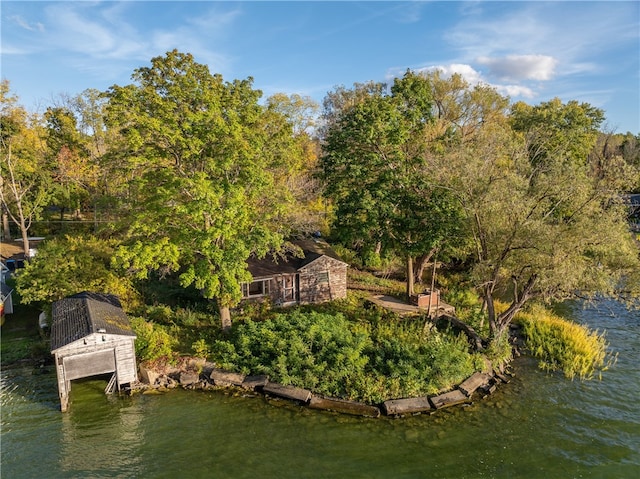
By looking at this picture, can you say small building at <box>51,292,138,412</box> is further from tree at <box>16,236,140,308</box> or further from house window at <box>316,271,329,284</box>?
house window at <box>316,271,329,284</box>

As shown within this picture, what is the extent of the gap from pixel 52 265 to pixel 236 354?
12067mm

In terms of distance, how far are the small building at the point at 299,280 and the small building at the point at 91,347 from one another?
861 cm

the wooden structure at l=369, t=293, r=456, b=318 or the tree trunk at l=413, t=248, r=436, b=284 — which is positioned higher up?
the tree trunk at l=413, t=248, r=436, b=284

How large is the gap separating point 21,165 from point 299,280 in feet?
94.9

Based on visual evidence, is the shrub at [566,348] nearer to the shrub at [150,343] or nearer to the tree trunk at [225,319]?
the tree trunk at [225,319]

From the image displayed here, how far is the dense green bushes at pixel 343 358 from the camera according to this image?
16688 mm

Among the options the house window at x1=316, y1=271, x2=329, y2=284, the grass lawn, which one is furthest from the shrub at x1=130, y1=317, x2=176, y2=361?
the house window at x1=316, y1=271, x2=329, y2=284

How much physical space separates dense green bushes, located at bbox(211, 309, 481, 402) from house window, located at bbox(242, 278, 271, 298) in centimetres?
504

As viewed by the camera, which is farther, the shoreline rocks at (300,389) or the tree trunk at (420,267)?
the tree trunk at (420,267)

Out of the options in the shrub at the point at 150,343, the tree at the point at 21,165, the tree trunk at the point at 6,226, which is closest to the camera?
the shrub at the point at 150,343

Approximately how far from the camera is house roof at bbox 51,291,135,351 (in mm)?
15867

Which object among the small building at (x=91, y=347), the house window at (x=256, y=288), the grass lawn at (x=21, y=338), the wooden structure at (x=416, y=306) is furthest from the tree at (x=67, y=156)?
the wooden structure at (x=416, y=306)

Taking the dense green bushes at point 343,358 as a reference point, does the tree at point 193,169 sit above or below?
above

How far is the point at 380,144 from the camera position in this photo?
77.3 feet
